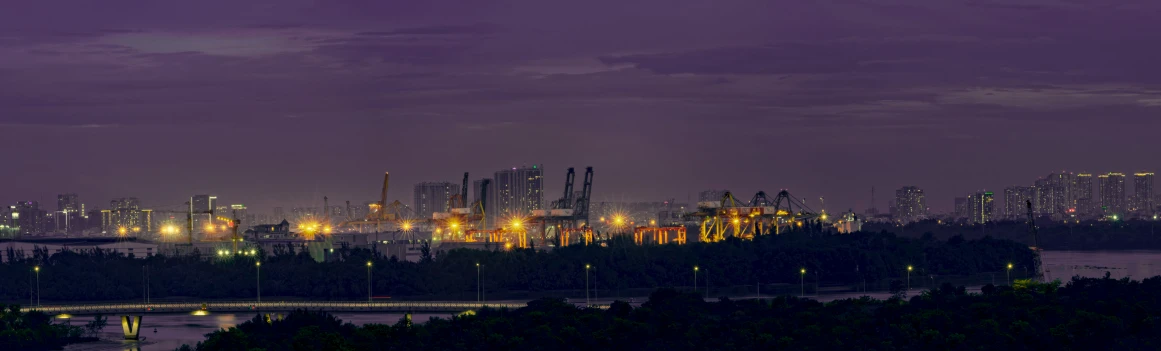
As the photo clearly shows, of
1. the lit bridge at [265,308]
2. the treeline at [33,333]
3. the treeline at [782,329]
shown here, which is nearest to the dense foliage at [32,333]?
the treeline at [33,333]

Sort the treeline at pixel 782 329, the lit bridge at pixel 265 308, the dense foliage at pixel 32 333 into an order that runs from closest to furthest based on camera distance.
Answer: the treeline at pixel 782 329 → the dense foliage at pixel 32 333 → the lit bridge at pixel 265 308

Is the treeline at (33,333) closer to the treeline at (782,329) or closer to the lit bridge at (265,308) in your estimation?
the lit bridge at (265,308)

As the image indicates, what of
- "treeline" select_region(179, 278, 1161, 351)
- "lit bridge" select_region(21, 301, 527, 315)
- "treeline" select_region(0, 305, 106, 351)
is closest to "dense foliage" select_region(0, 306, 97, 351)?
"treeline" select_region(0, 305, 106, 351)

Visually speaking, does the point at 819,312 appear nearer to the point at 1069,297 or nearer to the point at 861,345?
the point at 861,345

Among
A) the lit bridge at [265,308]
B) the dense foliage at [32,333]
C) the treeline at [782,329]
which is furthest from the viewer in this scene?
the lit bridge at [265,308]

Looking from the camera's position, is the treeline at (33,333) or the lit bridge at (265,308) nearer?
the treeline at (33,333)

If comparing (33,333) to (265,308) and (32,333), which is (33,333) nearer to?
(32,333)

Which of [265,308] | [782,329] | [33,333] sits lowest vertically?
[33,333]

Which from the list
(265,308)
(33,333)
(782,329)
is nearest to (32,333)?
(33,333)

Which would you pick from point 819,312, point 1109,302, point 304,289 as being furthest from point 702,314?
point 304,289
